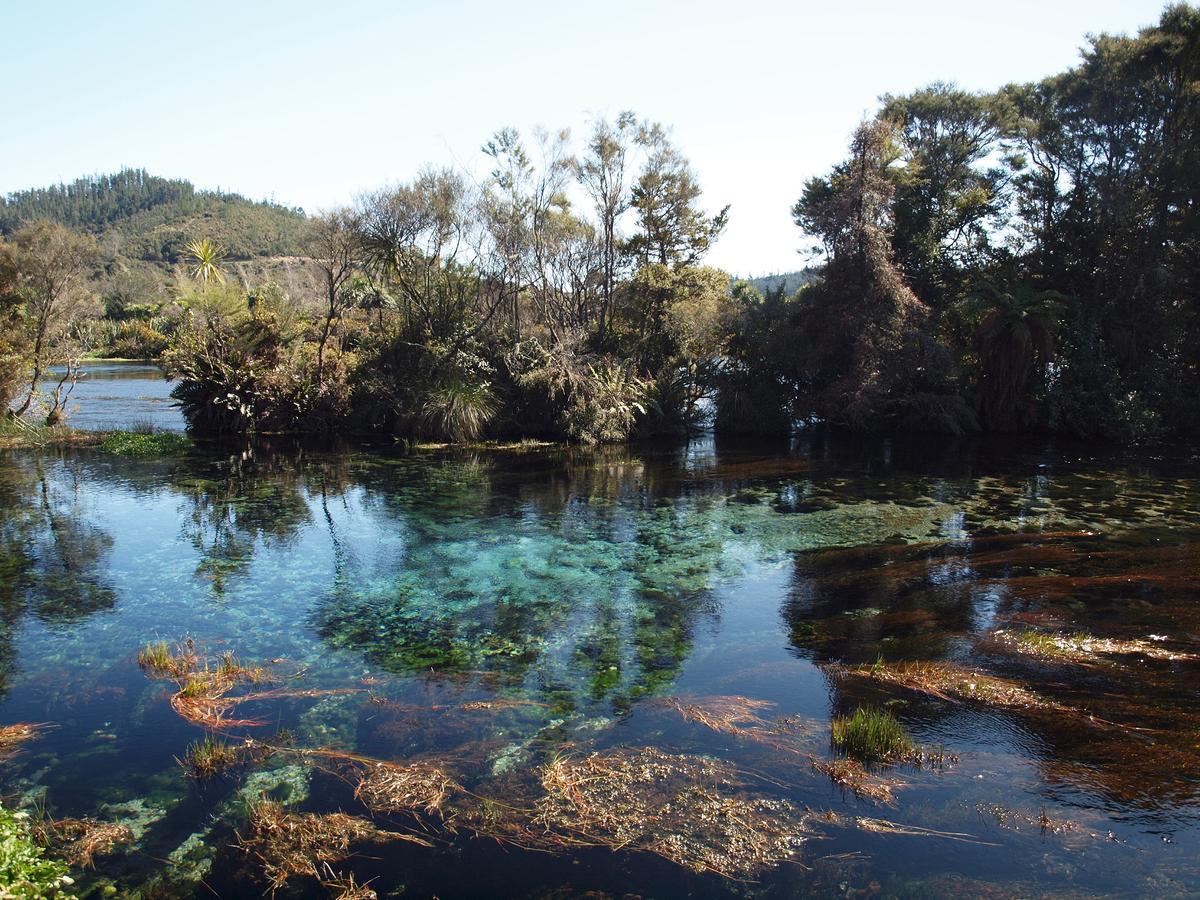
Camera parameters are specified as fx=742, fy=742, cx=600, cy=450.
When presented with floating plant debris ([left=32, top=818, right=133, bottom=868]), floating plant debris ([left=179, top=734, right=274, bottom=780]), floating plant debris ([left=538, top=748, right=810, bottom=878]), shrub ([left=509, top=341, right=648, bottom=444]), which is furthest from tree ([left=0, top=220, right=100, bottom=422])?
floating plant debris ([left=538, top=748, right=810, bottom=878])

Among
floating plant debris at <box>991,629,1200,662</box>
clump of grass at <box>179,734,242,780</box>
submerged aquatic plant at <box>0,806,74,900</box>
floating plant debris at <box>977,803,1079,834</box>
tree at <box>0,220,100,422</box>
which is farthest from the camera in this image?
tree at <box>0,220,100,422</box>

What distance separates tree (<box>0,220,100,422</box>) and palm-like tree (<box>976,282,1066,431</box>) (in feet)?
93.8

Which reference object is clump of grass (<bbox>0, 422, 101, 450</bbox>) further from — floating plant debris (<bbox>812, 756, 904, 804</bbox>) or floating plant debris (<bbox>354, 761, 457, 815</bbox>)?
floating plant debris (<bbox>812, 756, 904, 804</bbox>)

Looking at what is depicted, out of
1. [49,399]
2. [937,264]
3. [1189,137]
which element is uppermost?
[1189,137]

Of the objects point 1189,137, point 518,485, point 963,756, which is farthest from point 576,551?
point 1189,137

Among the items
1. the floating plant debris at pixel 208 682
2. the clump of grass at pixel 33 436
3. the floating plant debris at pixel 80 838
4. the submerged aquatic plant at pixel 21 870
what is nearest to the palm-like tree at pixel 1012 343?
the floating plant debris at pixel 208 682

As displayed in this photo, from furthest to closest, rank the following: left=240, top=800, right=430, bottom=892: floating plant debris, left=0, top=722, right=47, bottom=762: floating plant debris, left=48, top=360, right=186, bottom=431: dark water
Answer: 1. left=48, top=360, right=186, bottom=431: dark water
2. left=0, top=722, right=47, bottom=762: floating plant debris
3. left=240, top=800, right=430, bottom=892: floating plant debris

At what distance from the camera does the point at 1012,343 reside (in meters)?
24.2

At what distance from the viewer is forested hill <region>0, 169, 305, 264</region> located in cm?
10719

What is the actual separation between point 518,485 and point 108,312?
70.2m

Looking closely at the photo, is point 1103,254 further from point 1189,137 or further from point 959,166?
point 959,166

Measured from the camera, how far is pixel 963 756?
6391 millimetres

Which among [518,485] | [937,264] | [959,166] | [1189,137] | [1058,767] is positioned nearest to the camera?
[1058,767]

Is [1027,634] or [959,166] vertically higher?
[959,166]
